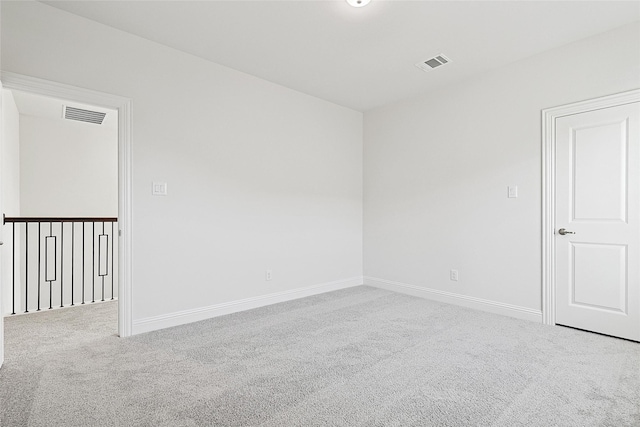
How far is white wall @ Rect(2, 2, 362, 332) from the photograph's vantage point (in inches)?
107

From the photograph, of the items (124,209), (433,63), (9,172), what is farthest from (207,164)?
(9,172)

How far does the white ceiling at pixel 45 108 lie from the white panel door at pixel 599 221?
5225 millimetres

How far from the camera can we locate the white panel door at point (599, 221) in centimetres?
279

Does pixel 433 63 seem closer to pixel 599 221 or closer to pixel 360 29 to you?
pixel 360 29

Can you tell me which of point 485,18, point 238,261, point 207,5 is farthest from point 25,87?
point 485,18

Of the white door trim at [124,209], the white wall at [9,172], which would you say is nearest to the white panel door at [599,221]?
the white door trim at [124,209]

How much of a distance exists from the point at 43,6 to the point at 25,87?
634 mm

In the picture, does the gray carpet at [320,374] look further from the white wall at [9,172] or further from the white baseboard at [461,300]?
the white wall at [9,172]

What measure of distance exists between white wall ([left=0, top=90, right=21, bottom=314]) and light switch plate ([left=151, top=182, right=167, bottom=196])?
233 centimetres

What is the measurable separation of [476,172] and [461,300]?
4.77 feet

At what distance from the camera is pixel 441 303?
13.0 feet

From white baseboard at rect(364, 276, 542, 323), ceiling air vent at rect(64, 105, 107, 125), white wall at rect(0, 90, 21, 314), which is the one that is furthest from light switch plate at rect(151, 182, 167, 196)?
white baseboard at rect(364, 276, 542, 323)

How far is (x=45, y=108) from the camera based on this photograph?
4906 mm

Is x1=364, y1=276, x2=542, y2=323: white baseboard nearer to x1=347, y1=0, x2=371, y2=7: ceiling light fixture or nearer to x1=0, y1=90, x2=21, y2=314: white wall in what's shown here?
x1=347, y1=0, x2=371, y2=7: ceiling light fixture
